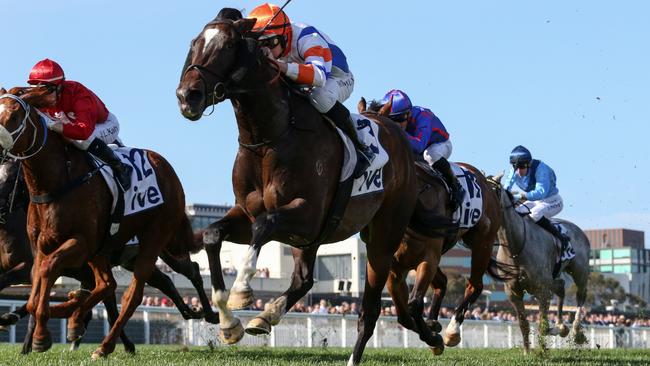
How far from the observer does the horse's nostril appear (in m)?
6.64

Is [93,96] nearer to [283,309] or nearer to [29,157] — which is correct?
[29,157]

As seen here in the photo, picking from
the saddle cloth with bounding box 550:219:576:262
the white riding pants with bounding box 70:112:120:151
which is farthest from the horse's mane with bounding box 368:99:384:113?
the saddle cloth with bounding box 550:219:576:262

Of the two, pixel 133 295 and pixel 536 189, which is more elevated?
pixel 536 189

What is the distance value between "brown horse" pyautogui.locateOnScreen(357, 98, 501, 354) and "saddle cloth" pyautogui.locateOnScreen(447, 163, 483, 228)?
0.47 ft

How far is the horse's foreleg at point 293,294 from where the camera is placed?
6738mm

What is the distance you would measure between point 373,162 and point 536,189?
7445mm

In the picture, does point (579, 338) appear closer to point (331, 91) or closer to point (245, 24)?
point (331, 91)

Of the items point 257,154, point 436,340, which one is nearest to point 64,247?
point 257,154

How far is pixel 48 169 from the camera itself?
28.8 ft

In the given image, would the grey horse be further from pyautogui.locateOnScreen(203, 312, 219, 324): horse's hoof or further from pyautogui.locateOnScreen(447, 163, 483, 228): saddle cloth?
pyautogui.locateOnScreen(203, 312, 219, 324): horse's hoof

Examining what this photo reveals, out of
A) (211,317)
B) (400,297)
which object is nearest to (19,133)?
(211,317)

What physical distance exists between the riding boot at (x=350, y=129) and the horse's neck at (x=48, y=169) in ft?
7.77

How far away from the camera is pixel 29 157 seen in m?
8.71

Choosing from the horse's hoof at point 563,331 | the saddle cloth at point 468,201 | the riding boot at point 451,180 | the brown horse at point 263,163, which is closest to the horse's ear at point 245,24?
the brown horse at point 263,163
